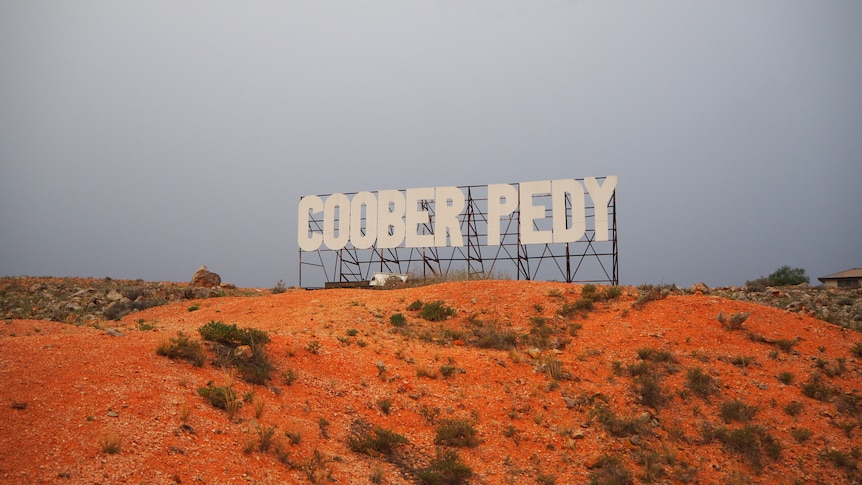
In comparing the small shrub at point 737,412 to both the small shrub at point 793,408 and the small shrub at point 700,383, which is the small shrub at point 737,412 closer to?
the small shrub at point 700,383

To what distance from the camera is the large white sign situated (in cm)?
3356

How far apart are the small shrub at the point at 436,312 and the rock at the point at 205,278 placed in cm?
1915

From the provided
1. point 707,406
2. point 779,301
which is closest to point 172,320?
point 707,406

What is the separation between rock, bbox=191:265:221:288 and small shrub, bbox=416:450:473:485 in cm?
2815

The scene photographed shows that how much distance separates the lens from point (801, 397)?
17.5 metres

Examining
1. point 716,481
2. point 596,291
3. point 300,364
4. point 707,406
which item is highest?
point 596,291

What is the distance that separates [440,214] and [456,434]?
74.0ft

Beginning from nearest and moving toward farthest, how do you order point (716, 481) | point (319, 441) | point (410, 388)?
1. point (319, 441)
2. point (716, 481)
3. point (410, 388)

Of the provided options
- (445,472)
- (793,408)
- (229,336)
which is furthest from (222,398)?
(793,408)

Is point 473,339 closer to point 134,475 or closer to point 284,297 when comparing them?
point 284,297

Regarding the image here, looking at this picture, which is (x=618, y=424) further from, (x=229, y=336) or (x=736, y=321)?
(x=229, y=336)

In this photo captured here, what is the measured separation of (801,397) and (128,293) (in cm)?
2845

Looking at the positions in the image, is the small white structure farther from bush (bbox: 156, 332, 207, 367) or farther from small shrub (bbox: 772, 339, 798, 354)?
bush (bbox: 156, 332, 207, 367)

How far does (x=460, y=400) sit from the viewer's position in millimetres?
16203
